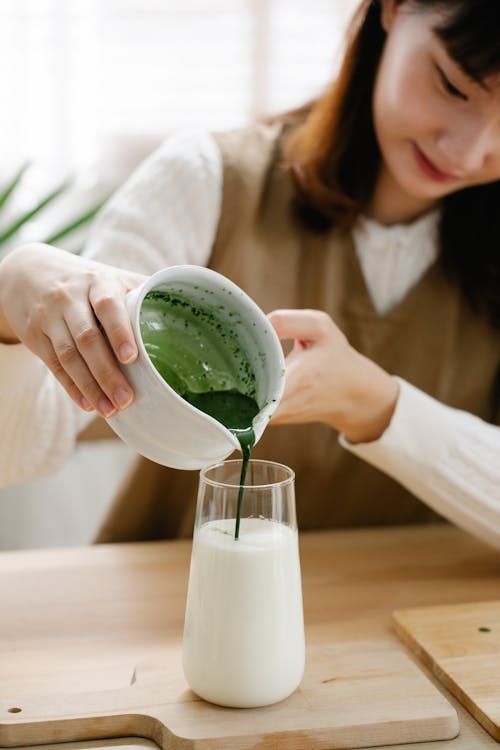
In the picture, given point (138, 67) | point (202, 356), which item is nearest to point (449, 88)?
point (202, 356)

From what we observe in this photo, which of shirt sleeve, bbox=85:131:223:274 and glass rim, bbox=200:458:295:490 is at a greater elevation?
shirt sleeve, bbox=85:131:223:274

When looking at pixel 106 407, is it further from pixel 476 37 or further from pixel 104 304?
pixel 476 37

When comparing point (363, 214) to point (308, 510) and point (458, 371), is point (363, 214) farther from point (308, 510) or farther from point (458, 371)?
point (308, 510)

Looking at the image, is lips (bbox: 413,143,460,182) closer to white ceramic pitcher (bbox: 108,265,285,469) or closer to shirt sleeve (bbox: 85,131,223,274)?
shirt sleeve (bbox: 85,131,223,274)

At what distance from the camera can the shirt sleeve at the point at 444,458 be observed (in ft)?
3.95

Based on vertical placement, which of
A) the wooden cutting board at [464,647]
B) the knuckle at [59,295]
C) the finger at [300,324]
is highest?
the knuckle at [59,295]

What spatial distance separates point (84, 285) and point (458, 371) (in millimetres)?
853

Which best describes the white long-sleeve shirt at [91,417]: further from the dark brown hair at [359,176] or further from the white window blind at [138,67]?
the white window blind at [138,67]

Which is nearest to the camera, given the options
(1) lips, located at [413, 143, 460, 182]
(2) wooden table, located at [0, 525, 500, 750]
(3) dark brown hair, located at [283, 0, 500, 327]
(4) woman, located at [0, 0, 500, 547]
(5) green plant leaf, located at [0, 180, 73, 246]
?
(2) wooden table, located at [0, 525, 500, 750]

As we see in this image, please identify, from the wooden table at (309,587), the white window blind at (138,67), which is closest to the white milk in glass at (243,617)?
the wooden table at (309,587)

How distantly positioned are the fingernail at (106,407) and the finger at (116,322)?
5cm

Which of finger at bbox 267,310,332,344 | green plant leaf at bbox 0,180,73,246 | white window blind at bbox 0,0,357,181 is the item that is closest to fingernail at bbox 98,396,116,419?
finger at bbox 267,310,332,344

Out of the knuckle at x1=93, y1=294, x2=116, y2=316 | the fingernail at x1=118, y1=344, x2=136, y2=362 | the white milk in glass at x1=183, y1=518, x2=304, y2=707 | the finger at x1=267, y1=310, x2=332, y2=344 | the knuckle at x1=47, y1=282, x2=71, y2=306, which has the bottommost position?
the white milk in glass at x1=183, y1=518, x2=304, y2=707

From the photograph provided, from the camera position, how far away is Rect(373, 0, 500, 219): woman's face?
1151 mm
